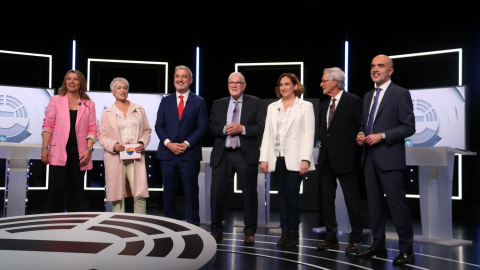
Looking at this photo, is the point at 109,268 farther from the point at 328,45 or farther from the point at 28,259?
the point at 328,45

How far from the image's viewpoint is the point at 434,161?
4418 mm

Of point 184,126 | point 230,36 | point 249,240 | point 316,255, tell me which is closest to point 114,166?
point 184,126

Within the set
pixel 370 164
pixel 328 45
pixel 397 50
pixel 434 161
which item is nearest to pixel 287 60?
pixel 328 45

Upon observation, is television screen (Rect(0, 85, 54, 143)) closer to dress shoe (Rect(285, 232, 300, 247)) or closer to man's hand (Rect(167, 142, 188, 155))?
man's hand (Rect(167, 142, 188, 155))

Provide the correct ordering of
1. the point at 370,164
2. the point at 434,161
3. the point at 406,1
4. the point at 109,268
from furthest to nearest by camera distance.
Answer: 1. the point at 406,1
2. the point at 434,161
3. the point at 370,164
4. the point at 109,268

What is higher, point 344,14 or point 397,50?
point 344,14

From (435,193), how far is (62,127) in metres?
3.22

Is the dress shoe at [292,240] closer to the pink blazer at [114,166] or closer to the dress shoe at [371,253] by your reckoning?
the dress shoe at [371,253]

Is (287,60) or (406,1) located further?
(287,60)

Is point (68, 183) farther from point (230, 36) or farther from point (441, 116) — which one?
point (441, 116)

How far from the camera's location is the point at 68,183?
12.8 ft

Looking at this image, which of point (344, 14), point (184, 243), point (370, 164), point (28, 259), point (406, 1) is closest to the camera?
point (28, 259)

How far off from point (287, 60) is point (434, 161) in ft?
11.0

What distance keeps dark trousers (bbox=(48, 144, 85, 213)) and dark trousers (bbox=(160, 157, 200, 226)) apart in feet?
2.33
